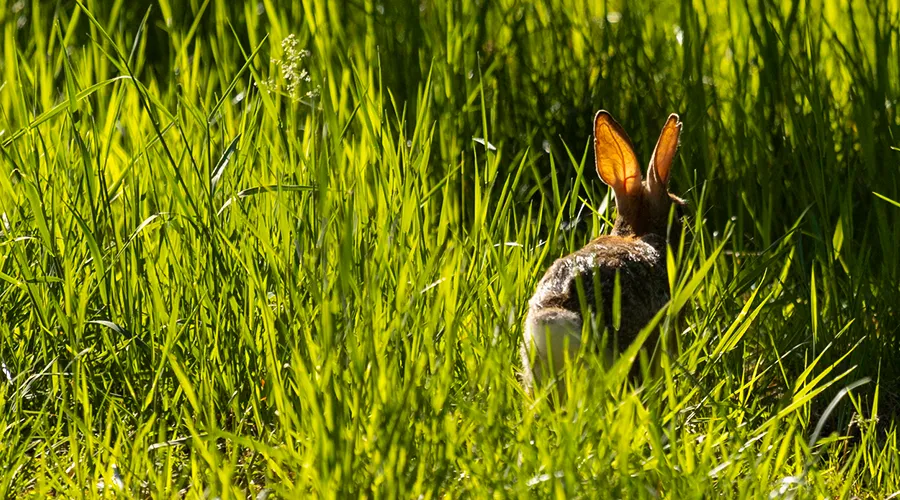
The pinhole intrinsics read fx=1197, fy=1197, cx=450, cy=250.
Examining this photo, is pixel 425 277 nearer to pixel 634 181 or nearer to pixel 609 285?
pixel 609 285

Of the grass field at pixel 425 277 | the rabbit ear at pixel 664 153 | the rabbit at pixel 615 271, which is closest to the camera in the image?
the grass field at pixel 425 277

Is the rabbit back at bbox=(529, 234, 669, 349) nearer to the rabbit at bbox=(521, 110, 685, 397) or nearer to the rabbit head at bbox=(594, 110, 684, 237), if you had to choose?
the rabbit at bbox=(521, 110, 685, 397)

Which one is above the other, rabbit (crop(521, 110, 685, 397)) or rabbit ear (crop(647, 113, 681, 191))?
rabbit ear (crop(647, 113, 681, 191))

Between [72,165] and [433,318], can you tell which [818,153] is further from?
[72,165]

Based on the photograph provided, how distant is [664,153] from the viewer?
11.6 feet

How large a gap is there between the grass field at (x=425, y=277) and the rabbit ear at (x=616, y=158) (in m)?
0.17

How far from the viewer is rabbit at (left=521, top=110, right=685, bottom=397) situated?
9.41 ft

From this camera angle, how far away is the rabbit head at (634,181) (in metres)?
3.52

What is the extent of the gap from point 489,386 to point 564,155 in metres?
1.90

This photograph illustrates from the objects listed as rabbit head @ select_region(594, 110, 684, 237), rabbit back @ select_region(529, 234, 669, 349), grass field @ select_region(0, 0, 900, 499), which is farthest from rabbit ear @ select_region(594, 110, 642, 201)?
rabbit back @ select_region(529, 234, 669, 349)

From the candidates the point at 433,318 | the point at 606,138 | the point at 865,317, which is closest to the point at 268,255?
the point at 433,318

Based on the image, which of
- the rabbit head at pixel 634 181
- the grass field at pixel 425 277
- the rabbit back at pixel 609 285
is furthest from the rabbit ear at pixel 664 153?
the rabbit back at pixel 609 285

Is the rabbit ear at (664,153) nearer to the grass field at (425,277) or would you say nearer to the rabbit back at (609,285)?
the grass field at (425,277)

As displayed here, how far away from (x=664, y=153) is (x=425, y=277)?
1268mm
